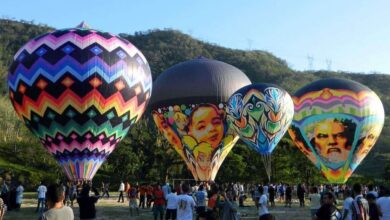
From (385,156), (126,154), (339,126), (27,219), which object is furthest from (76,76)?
(385,156)

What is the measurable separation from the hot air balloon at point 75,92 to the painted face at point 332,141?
14.3 metres

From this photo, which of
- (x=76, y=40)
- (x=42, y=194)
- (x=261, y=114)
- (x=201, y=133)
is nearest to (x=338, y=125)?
(x=261, y=114)

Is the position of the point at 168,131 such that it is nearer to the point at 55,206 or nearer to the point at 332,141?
the point at 332,141

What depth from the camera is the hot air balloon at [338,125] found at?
31938 millimetres

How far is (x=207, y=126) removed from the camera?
31.5 metres

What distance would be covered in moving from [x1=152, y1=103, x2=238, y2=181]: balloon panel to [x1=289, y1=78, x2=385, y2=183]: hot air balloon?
17.6 ft

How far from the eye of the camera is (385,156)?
102 m

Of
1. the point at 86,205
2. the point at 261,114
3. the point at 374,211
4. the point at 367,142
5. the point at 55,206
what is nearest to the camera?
the point at 55,206

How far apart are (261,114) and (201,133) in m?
4.37

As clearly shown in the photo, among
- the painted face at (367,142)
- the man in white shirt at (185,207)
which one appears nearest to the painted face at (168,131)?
the painted face at (367,142)

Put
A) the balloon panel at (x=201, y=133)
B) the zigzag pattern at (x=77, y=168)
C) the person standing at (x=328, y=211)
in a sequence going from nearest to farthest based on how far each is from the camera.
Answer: the person standing at (x=328, y=211)
the zigzag pattern at (x=77, y=168)
the balloon panel at (x=201, y=133)

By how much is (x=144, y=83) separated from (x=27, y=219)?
27.1 feet

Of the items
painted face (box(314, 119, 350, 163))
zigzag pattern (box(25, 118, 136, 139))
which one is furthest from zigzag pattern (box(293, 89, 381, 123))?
zigzag pattern (box(25, 118, 136, 139))

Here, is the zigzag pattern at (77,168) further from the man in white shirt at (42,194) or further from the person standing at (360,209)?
the person standing at (360,209)
